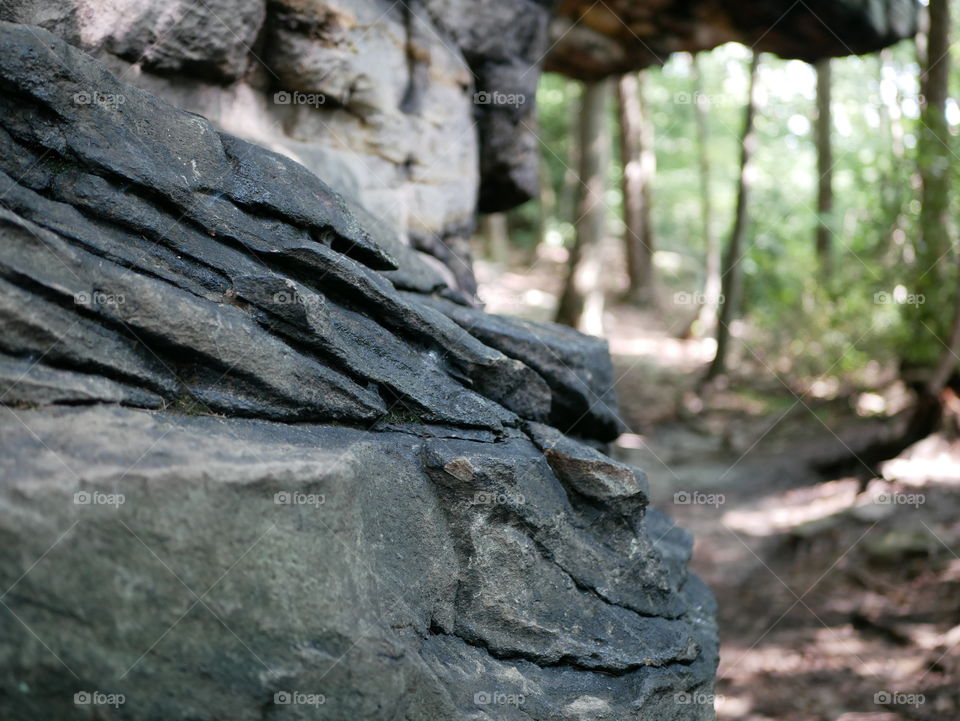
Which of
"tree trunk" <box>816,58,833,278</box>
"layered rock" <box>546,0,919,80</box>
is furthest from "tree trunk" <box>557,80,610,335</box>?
"tree trunk" <box>816,58,833,278</box>

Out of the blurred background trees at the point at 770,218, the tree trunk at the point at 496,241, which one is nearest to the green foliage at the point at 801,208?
the blurred background trees at the point at 770,218

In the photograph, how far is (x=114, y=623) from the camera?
→ 290cm

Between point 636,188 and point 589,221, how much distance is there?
4.23 m

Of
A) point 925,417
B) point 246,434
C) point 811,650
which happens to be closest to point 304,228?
point 246,434

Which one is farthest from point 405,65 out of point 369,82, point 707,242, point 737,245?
point 707,242

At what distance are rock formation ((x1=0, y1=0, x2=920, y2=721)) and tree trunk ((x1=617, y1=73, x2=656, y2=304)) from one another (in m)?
12.9

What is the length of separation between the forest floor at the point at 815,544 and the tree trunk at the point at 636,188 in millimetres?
5121

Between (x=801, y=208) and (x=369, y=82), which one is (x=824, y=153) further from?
(x=369, y=82)

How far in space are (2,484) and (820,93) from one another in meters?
17.5

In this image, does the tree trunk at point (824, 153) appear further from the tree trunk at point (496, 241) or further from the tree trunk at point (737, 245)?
the tree trunk at point (496, 241)

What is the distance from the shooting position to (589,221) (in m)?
14.5

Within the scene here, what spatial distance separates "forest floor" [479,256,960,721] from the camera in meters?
7.14

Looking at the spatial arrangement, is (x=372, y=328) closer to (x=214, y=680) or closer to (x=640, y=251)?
(x=214, y=680)

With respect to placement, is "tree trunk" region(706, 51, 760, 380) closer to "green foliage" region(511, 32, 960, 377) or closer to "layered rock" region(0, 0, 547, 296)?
"green foliage" region(511, 32, 960, 377)
